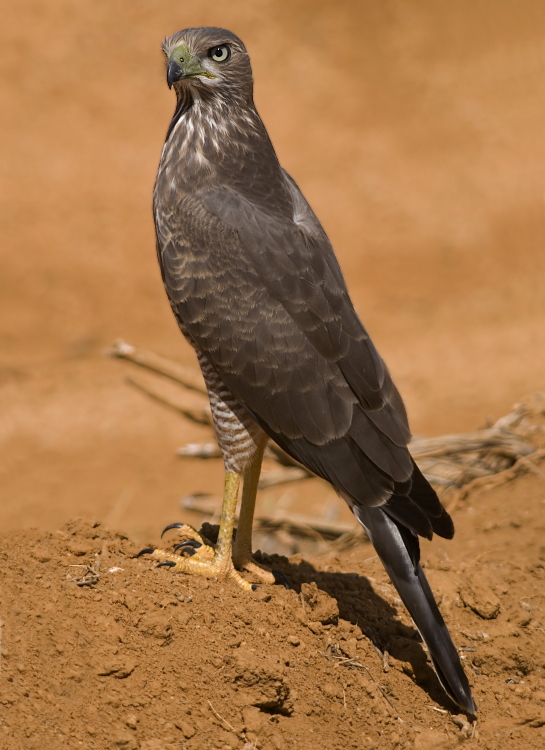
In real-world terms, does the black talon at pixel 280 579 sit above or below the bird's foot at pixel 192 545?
below

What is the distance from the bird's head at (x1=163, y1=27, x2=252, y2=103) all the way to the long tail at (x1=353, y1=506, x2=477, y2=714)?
246cm

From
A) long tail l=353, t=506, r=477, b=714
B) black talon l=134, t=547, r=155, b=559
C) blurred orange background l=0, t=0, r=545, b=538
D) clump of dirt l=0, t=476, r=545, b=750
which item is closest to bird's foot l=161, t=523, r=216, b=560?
black talon l=134, t=547, r=155, b=559

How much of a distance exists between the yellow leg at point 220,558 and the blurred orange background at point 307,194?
594 cm

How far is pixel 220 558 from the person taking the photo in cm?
495

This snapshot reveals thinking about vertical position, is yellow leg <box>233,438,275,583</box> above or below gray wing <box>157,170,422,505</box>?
below

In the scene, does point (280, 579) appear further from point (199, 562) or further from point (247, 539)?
point (199, 562)

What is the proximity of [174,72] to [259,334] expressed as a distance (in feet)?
4.88

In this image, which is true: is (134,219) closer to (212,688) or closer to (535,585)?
(535,585)

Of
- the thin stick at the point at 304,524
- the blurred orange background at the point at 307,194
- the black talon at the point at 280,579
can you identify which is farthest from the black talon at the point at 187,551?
the blurred orange background at the point at 307,194

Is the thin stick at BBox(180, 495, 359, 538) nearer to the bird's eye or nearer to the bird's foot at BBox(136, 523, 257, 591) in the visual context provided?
the bird's foot at BBox(136, 523, 257, 591)

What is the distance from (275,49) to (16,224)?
15.7 ft

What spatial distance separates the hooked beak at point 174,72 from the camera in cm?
493

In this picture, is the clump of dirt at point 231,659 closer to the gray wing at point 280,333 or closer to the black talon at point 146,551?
the black talon at point 146,551

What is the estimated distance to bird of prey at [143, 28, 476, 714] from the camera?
14.9 ft
